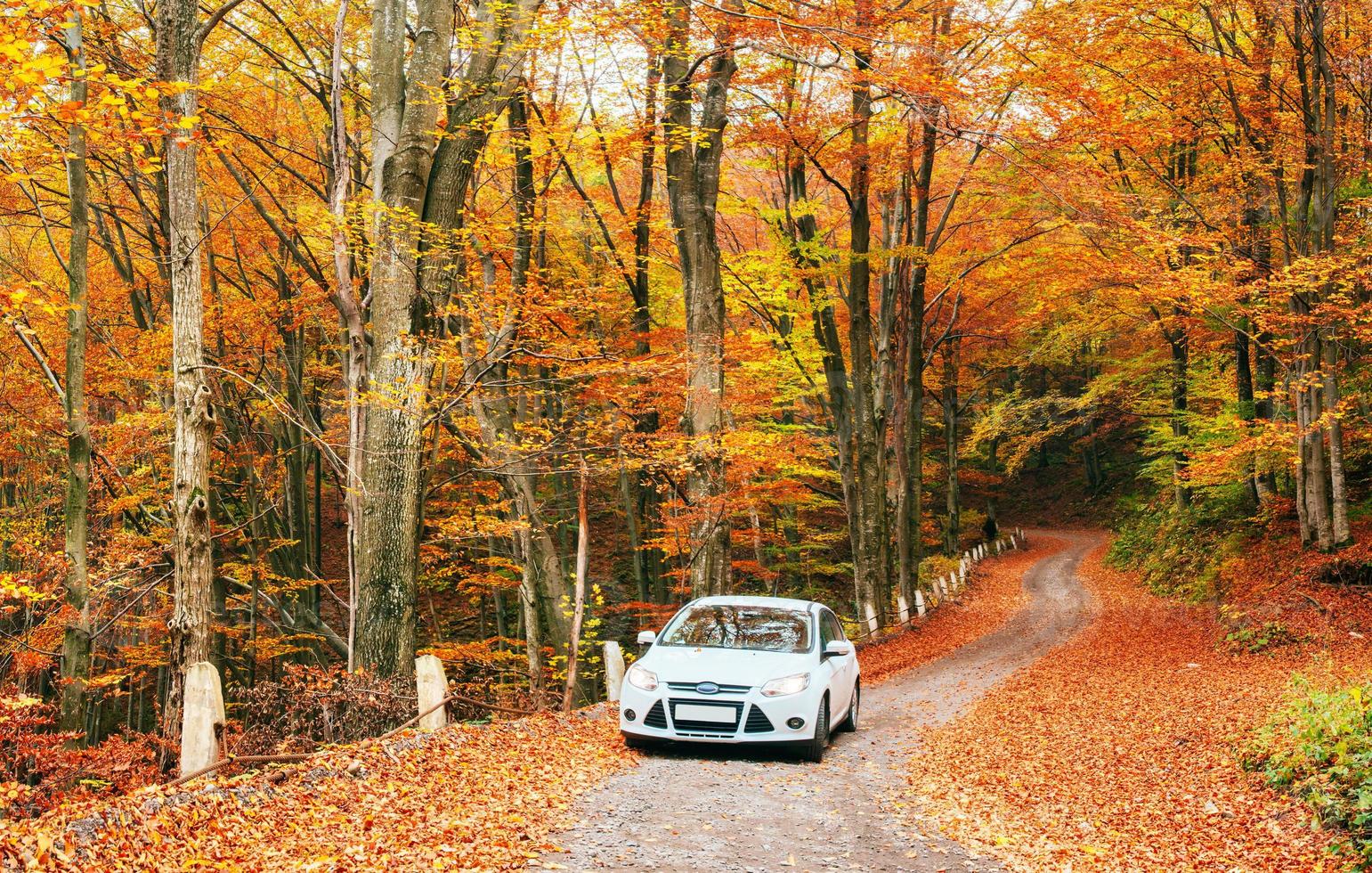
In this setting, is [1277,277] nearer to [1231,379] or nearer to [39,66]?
[1231,379]

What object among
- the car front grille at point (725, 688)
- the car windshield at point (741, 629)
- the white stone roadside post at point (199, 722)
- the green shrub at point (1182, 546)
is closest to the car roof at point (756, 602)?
the car windshield at point (741, 629)

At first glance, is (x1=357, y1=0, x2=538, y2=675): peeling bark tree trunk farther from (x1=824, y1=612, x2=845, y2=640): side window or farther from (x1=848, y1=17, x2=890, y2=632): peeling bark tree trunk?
(x1=848, y1=17, x2=890, y2=632): peeling bark tree trunk

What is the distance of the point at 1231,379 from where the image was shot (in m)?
27.4

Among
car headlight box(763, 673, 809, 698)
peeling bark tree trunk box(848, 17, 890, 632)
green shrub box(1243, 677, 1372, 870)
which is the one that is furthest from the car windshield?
peeling bark tree trunk box(848, 17, 890, 632)

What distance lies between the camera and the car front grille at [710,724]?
8.45m

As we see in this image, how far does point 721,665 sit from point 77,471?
32.6 ft

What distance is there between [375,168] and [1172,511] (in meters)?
27.9

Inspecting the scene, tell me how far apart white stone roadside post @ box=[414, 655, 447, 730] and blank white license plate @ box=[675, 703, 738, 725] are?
6.97 ft

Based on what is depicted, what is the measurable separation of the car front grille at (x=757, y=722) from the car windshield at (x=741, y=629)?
933mm

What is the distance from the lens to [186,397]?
9984 mm

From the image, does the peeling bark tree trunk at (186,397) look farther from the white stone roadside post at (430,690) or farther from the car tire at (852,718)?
the car tire at (852,718)

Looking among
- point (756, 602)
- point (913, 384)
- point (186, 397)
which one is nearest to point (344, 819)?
point (756, 602)

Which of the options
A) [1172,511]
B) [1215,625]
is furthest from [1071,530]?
[1215,625]

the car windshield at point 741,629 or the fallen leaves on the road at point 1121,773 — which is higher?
the car windshield at point 741,629
